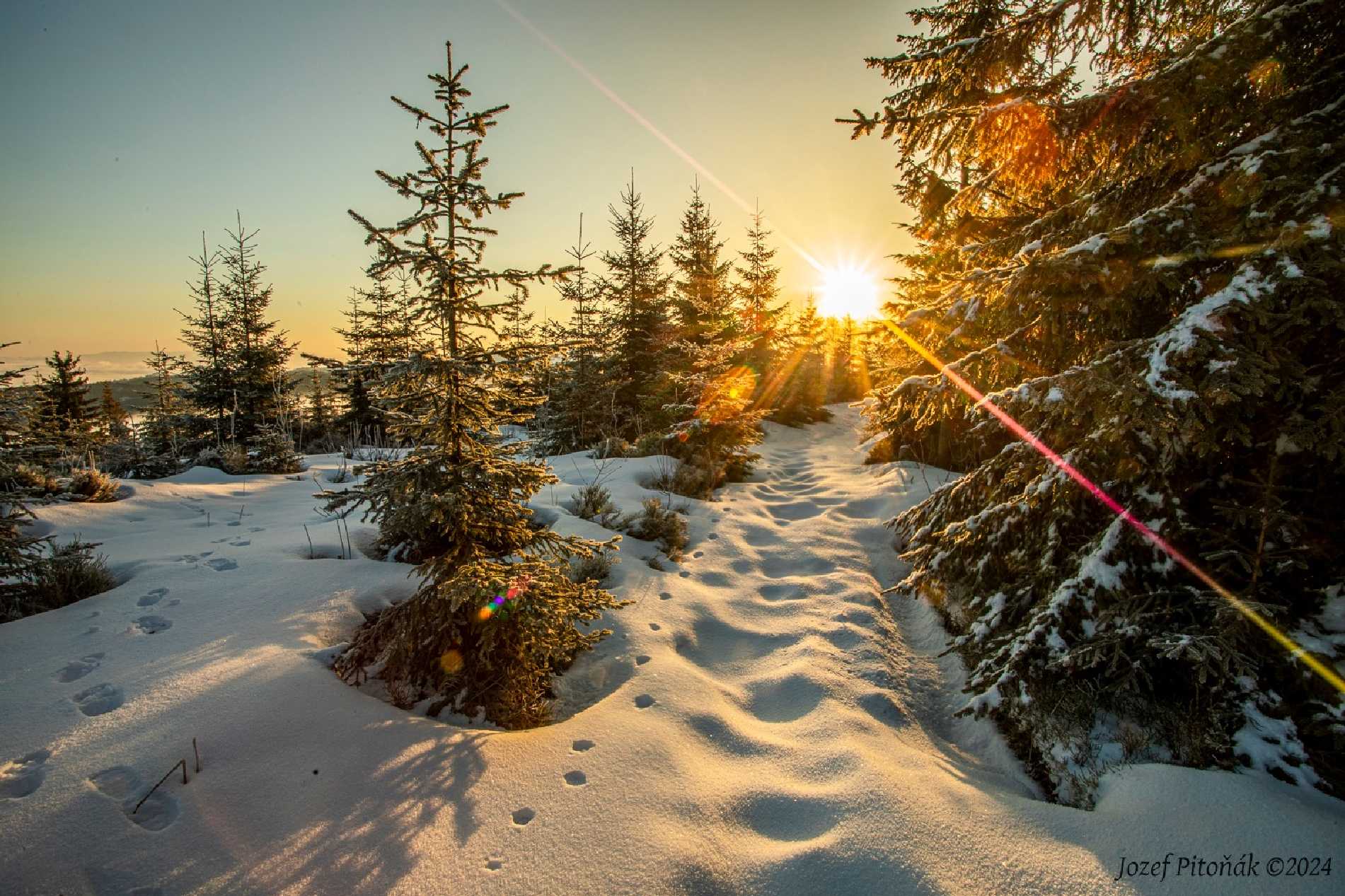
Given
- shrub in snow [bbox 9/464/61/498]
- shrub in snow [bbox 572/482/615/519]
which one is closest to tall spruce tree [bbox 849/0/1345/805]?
shrub in snow [bbox 572/482/615/519]

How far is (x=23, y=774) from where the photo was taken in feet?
6.32

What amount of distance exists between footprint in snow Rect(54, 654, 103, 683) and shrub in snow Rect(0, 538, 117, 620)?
1.02 metres

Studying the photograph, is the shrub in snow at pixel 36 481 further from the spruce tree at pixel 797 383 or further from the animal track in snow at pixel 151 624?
the spruce tree at pixel 797 383

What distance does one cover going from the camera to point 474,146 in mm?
2781

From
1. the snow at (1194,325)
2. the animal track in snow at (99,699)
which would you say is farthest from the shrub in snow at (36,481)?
the snow at (1194,325)

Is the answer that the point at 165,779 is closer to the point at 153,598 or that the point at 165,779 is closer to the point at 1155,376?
the point at 153,598

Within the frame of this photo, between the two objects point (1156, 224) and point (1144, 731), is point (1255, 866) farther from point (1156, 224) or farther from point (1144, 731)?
point (1156, 224)

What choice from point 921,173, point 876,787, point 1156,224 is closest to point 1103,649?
point 876,787

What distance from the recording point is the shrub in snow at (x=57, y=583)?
3.21 meters

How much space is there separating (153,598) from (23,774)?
1.83m

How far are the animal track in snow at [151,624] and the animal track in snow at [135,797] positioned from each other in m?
1.42

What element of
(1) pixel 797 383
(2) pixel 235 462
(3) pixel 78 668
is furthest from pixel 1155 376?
(1) pixel 797 383

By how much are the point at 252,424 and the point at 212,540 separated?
43.5 ft

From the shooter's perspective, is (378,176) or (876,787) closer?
(876,787)
